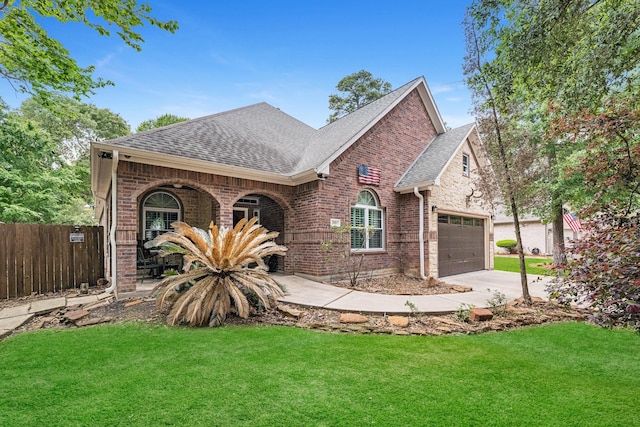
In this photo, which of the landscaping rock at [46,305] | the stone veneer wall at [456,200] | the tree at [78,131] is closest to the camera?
the landscaping rock at [46,305]

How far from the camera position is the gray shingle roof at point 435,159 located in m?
10.2

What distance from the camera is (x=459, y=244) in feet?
38.6

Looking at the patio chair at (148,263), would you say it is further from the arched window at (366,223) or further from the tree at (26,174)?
the tree at (26,174)

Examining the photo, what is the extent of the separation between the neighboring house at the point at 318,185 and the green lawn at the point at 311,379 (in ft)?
12.1

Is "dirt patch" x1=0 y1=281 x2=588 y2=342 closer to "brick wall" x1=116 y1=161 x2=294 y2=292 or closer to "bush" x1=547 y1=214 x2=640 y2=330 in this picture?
Result: "brick wall" x1=116 y1=161 x2=294 y2=292

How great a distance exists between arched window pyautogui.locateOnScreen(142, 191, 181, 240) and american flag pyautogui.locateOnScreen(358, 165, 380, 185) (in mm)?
6478

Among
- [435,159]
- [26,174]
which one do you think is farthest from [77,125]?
[435,159]

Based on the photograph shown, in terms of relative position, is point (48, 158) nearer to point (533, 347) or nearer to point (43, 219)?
point (43, 219)

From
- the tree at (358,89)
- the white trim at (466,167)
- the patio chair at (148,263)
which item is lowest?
the patio chair at (148,263)

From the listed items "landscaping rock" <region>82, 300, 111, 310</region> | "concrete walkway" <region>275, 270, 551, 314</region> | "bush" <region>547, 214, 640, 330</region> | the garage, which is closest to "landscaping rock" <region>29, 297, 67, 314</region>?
"landscaping rock" <region>82, 300, 111, 310</region>

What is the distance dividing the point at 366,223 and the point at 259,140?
4.95 metres

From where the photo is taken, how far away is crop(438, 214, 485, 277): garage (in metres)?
10.9

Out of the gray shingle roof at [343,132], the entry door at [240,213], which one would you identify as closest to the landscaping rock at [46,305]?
the entry door at [240,213]

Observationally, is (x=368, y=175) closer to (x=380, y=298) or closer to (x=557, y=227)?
(x=380, y=298)
